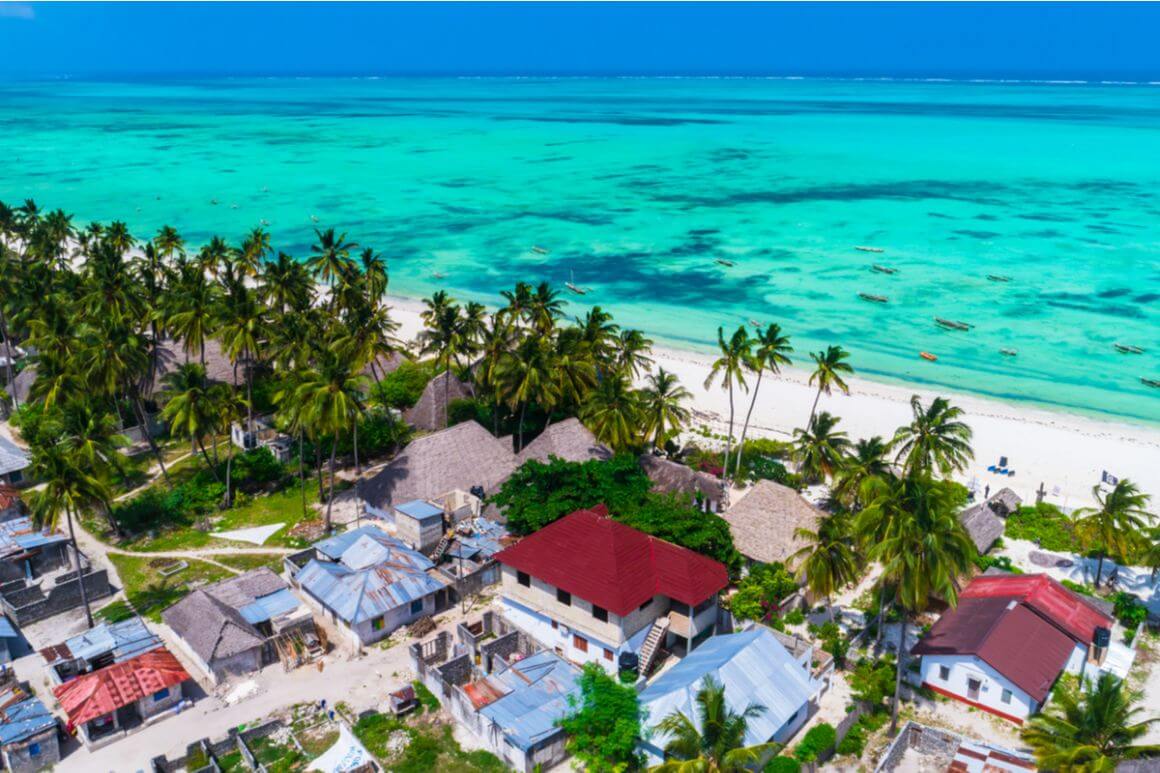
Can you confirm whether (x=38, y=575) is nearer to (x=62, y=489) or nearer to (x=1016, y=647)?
(x=62, y=489)

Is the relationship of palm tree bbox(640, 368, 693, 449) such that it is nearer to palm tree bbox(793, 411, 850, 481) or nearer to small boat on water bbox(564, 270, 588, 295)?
palm tree bbox(793, 411, 850, 481)

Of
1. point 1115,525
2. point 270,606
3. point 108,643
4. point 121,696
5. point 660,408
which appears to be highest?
point 660,408

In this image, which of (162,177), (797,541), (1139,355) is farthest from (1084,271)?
(162,177)

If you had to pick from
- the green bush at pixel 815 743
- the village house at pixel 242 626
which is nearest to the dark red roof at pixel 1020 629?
the green bush at pixel 815 743

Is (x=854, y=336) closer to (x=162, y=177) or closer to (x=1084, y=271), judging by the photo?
(x=1084, y=271)

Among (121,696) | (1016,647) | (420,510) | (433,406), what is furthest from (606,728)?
(433,406)

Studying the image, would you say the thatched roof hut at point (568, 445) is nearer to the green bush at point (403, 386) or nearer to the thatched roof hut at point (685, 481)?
the thatched roof hut at point (685, 481)
